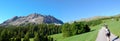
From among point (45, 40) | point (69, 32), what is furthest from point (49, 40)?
point (69, 32)

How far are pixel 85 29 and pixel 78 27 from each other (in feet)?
10.3

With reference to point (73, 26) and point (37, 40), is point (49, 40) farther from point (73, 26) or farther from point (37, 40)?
point (73, 26)

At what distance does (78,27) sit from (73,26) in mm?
3765

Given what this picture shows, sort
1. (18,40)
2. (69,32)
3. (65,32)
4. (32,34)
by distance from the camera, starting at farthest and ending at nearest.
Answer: (32,34) < (65,32) < (69,32) < (18,40)

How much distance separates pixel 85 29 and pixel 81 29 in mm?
1538

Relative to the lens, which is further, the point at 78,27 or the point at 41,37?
the point at 41,37

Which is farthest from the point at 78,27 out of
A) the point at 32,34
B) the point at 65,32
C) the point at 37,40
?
the point at 32,34

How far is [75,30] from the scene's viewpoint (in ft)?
326

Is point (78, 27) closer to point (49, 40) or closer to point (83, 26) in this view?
point (83, 26)

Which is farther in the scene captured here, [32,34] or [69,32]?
[32,34]

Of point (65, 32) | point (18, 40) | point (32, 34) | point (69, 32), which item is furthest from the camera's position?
point (32, 34)

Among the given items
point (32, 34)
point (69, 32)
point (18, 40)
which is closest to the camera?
point (18, 40)

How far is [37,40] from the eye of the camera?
10806 centimetres

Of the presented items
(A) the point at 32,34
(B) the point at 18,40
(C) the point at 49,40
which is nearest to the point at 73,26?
(C) the point at 49,40
